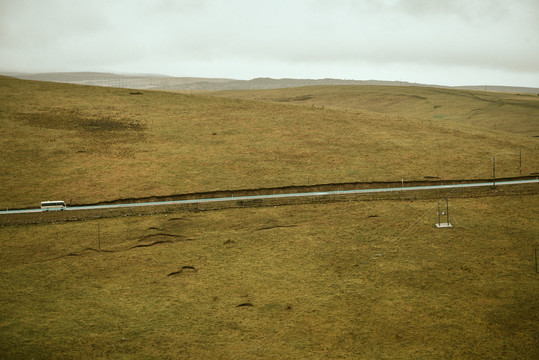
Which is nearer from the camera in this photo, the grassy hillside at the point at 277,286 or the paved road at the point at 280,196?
the grassy hillside at the point at 277,286

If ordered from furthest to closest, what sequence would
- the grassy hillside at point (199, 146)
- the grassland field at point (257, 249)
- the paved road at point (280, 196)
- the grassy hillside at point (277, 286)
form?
the grassy hillside at point (199, 146) → the paved road at point (280, 196) → the grassland field at point (257, 249) → the grassy hillside at point (277, 286)

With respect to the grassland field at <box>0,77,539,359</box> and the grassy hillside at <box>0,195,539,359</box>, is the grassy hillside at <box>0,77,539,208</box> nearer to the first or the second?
the grassland field at <box>0,77,539,359</box>

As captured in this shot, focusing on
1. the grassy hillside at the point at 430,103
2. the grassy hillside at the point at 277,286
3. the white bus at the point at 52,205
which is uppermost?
the grassy hillside at the point at 430,103

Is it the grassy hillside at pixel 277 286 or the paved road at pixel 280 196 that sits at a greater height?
the paved road at pixel 280 196

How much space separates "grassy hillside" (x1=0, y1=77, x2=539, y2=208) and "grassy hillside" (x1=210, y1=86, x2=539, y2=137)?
22.6 metres

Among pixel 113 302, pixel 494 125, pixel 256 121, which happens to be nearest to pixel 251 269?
pixel 113 302

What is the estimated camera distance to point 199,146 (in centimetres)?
5347

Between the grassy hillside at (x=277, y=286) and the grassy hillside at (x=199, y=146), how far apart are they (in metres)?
7.96

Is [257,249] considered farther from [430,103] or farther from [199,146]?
[430,103]

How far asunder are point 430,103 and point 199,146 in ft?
243

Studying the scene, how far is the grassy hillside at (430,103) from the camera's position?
86.8 metres

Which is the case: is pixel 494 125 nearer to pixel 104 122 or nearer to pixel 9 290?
pixel 104 122

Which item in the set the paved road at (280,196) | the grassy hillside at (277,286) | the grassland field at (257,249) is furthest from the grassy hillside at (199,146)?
the grassy hillside at (277,286)

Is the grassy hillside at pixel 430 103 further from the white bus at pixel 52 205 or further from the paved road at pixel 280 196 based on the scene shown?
the white bus at pixel 52 205
